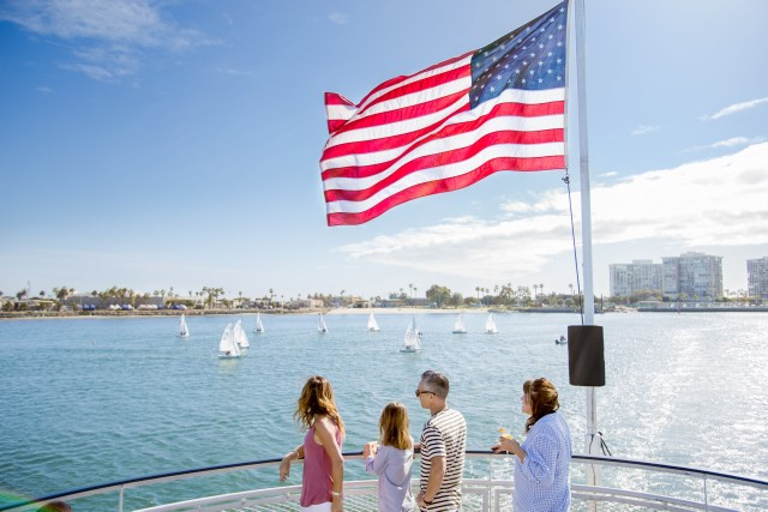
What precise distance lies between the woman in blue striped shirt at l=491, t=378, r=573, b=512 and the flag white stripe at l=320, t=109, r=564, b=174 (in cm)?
345

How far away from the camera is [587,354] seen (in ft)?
16.9

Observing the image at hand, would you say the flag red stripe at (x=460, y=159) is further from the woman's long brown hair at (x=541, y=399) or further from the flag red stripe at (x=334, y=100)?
the woman's long brown hair at (x=541, y=399)

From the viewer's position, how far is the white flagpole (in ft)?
17.3

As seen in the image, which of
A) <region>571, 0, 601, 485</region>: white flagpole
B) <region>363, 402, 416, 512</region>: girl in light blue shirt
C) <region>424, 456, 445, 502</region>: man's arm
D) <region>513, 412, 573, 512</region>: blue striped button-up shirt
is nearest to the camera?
<region>513, 412, 573, 512</region>: blue striped button-up shirt

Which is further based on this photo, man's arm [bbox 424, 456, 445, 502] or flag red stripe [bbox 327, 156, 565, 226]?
flag red stripe [bbox 327, 156, 565, 226]

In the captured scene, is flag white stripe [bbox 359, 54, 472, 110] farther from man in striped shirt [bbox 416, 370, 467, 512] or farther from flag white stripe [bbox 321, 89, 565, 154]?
man in striped shirt [bbox 416, 370, 467, 512]

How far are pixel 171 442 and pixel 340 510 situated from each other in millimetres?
23249

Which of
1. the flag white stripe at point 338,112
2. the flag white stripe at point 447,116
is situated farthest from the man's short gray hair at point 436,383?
the flag white stripe at point 338,112

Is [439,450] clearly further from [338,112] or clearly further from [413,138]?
[338,112]

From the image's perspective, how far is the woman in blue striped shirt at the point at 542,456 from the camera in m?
3.55

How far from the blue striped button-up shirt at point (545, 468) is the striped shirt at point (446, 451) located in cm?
46

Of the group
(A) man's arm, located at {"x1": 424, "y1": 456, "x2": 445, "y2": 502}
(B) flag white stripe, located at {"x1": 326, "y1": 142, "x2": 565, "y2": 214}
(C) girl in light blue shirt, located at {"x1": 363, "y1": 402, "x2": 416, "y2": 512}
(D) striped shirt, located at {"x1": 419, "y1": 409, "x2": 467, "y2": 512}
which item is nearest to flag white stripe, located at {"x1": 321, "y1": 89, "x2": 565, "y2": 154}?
(B) flag white stripe, located at {"x1": 326, "y1": 142, "x2": 565, "y2": 214}

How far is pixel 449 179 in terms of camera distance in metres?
6.75

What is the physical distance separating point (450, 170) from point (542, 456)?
12.9ft
